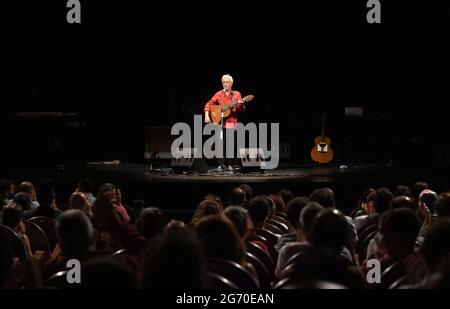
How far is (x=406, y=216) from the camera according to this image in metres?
3.22

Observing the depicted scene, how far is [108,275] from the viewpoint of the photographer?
6.23ft

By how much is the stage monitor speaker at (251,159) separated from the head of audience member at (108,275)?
30.0 ft

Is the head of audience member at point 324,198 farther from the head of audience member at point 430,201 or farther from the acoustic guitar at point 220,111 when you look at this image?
the acoustic guitar at point 220,111

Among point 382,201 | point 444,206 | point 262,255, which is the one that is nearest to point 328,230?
point 262,255

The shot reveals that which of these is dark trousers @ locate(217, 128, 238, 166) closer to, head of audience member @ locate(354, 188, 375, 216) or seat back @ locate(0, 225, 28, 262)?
head of audience member @ locate(354, 188, 375, 216)

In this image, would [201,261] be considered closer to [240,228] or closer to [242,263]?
[242,263]

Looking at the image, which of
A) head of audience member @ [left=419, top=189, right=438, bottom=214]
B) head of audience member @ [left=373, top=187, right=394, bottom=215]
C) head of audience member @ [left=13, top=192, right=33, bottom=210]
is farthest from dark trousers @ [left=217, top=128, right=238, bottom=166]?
head of audience member @ [left=373, top=187, right=394, bottom=215]

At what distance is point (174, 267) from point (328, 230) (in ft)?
4.29

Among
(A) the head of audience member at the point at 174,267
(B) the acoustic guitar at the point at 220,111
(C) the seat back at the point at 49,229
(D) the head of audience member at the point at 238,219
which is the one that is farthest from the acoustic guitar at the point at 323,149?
(A) the head of audience member at the point at 174,267

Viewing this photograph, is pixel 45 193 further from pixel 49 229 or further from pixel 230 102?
pixel 230 102

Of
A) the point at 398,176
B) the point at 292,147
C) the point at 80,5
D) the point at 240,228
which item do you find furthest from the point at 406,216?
the point at 292,147

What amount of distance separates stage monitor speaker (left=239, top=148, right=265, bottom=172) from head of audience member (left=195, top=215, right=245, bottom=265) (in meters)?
8.08

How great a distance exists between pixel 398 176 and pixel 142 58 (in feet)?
21.7

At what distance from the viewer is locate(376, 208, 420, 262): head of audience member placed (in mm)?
3230
